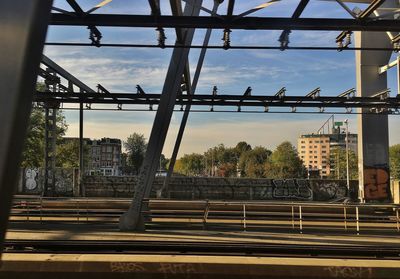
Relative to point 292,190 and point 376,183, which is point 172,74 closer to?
point 376,183

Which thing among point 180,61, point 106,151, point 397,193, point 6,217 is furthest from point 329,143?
point 6,217

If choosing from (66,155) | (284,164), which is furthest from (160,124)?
(284,164)

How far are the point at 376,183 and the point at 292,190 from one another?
11705 millimetres

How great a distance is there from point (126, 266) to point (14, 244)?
4274 mm

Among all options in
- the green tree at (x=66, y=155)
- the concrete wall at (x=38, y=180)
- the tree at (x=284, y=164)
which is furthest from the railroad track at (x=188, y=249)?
the tree at (x=284, y=164)

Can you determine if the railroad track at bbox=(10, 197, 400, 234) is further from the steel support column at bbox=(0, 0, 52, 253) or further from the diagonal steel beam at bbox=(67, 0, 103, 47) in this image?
the steel support column at bbox=(0, 0, 52, 253)

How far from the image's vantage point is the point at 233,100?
26172mm

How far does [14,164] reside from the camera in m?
2.27

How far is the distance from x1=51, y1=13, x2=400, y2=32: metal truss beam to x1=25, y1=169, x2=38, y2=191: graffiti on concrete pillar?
32389 millimetres

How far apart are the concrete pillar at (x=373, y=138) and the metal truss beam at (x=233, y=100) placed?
162cm

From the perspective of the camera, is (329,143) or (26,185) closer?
(26,185)

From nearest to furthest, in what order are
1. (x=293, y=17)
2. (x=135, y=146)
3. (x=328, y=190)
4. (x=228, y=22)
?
(x=228, y=22) → (x=293, y=17) → (x=328, y=190) → (x=135, y=146)

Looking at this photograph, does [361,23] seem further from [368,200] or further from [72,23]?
[368,200]

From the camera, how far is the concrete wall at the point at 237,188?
37.9 m
